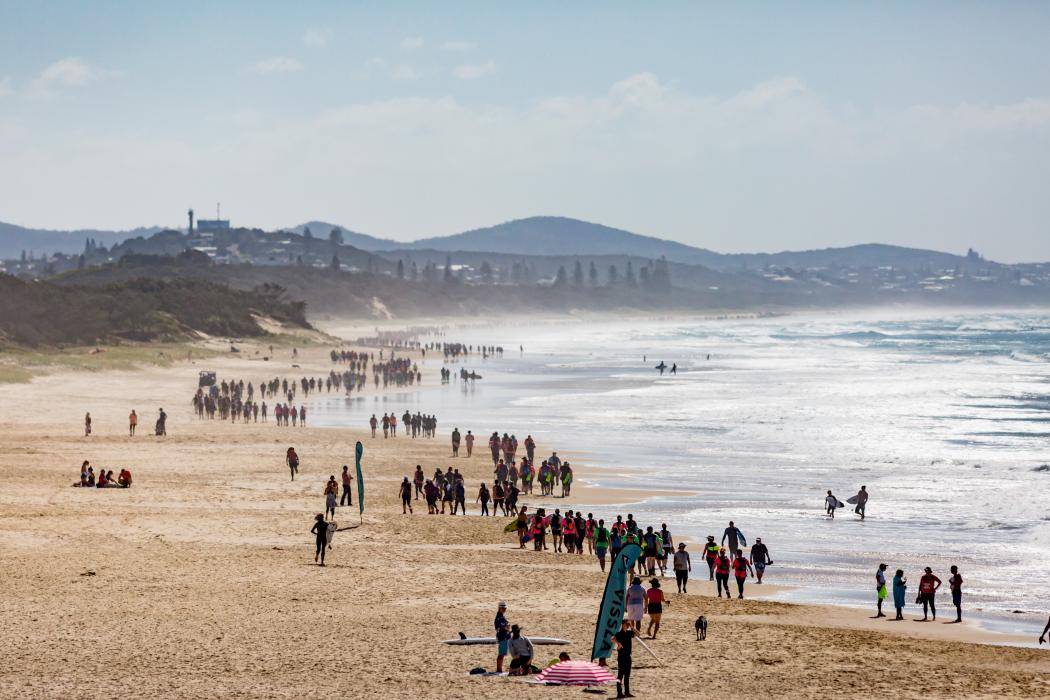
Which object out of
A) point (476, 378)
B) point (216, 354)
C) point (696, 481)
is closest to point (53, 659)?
point (696, 481)

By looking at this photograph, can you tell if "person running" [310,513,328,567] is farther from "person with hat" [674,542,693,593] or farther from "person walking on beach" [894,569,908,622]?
"person walking on beach" [894,569,908,622]

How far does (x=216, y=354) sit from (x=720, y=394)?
1475 inches

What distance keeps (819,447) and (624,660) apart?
26.8 metres

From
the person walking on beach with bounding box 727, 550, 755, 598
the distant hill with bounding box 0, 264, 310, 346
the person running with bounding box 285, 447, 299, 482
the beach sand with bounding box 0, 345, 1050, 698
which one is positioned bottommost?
the beach sand with bounding box 0, 345, 1050, 698

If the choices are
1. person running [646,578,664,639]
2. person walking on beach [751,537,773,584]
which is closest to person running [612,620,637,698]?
person running [646,578,664,639]

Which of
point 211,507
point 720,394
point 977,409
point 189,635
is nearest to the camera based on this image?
point 189,635

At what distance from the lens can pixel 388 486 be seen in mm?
29328

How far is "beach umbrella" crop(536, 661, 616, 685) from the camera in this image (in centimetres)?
1370

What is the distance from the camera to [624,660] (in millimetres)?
13195

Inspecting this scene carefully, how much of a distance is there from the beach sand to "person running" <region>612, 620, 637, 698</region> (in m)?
0.18

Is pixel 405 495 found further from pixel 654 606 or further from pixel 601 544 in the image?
pixel 654 606

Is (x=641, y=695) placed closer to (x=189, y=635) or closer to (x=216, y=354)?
(x=189, y=635)

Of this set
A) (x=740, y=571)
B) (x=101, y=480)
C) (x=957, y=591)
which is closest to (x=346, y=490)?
(x=101, y=480)

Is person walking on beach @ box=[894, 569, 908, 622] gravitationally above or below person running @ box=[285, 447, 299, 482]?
below
